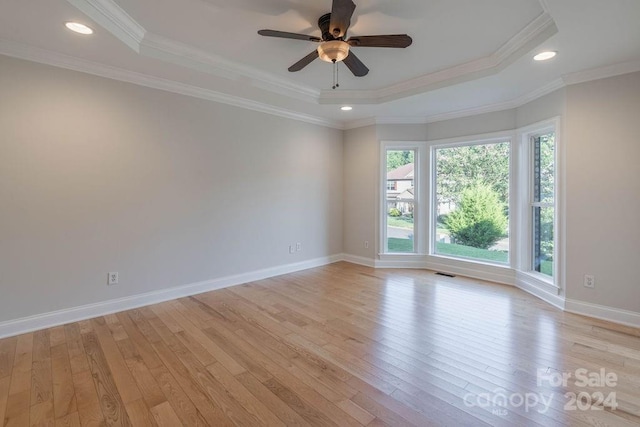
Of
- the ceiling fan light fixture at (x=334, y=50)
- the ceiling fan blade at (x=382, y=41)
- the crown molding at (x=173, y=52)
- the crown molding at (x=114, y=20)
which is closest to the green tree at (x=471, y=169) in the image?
the crown molding at (x=173, y=52)

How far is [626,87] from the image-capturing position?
297cm

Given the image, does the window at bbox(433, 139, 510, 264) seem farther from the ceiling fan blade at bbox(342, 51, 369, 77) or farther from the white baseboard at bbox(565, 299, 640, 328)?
the ceiling fan blade at bbox(342, 51, 369, 77)

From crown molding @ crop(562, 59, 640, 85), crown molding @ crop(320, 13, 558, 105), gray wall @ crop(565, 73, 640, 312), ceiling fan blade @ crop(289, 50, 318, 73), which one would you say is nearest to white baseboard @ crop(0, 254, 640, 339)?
gray wall @ crop(565, 73, 640, 312)

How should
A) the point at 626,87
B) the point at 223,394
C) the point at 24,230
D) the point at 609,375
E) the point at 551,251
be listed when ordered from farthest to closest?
the point at 551,251 < the point at 626,87 < the point at 24,230 < the point at 609,375 < the point at 223,394

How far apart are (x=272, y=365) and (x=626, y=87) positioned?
13.7ft

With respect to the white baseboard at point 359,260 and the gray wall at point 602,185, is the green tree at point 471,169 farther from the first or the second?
the white baseboard at point 359,260

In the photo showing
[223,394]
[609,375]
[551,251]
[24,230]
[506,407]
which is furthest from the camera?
[551,251]

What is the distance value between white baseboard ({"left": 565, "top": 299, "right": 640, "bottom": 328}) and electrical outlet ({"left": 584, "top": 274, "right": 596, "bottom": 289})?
0.61 feet

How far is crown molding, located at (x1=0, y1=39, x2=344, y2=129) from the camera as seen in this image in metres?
2.67

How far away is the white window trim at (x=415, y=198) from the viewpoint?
16.8 ft

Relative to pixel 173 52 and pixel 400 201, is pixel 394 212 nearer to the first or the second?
pixel 400 201

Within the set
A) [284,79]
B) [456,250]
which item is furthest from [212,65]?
[456,250]

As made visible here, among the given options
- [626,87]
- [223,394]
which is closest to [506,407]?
[223,394]

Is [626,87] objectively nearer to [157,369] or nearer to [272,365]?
[272,365]
